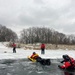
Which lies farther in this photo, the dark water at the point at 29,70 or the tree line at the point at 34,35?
the tree line at the point at 34,35

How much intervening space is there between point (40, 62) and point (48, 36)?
74.9 metres

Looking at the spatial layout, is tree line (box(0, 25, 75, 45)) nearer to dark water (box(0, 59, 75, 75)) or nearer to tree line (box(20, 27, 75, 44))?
tree line (box(20, 27, 75, 44))

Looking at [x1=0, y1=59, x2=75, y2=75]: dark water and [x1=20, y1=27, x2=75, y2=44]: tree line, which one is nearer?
[x1=0, y1=59, x2=75, y2=75]: dark water

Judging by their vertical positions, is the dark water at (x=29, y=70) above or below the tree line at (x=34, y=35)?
below

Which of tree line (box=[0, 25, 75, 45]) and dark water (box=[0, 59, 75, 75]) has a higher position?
tree line (box=[0, 25, 75, 45])

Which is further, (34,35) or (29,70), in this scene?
(34,35)

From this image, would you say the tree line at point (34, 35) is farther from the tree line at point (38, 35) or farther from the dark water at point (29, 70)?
the dark water at point (29, 70)

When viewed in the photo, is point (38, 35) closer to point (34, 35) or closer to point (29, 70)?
point (34, 35)

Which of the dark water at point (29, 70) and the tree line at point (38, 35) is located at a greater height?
the tree line at point (38, 35)

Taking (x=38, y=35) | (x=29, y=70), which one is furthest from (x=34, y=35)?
(x=29, y=70)

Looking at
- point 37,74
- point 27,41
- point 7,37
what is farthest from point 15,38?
point 37,74

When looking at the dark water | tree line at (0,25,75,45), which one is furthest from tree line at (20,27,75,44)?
the dark water

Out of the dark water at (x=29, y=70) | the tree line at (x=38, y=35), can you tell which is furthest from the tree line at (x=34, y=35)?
the dark water at (x=29, y=70)

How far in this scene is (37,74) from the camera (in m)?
14.8
